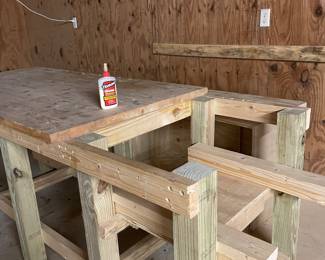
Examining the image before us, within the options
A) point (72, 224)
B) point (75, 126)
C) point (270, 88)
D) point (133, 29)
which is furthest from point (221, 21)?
point (72, 224)

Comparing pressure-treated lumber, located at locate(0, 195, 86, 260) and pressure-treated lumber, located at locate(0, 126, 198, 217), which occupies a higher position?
pressure-treated lumber, located at locate(0, 126, 198, 217)

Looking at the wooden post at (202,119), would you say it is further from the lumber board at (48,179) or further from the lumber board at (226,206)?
the lumber board at (48,179)

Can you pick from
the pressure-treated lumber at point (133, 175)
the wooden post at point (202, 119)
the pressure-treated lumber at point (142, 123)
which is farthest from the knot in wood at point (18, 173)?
the wooden post at point (202, 119)

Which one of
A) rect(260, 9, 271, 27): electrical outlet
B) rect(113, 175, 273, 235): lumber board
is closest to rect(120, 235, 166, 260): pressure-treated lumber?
rect(113, 175, 273, 235): lumber board

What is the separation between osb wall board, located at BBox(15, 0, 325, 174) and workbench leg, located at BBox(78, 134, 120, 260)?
1.26 meters

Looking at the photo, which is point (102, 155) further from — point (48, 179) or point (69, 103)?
point (48, 179)

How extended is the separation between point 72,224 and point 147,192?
1343 mm

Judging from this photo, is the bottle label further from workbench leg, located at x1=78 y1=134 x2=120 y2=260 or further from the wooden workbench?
workbench leg, located at x1=78 y1=134 x2=120 y2=260

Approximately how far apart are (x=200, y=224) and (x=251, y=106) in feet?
2.33

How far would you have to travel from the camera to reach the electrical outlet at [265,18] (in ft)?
6.03

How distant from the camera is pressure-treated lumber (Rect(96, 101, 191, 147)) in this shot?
1.13 m

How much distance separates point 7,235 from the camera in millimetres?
1912

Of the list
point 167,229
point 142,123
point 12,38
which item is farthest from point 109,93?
point 12,38

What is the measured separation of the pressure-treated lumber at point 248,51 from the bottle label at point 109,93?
107 cm
